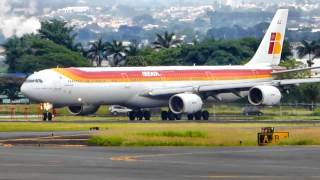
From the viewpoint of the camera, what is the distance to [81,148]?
4934cm

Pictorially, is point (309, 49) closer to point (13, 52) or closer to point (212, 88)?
point (13, 52)

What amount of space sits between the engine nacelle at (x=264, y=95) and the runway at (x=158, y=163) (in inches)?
1637

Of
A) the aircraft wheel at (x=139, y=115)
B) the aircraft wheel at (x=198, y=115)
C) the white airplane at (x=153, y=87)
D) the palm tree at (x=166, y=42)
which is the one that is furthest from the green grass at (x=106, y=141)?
the palm tree at (x=166, y=42)

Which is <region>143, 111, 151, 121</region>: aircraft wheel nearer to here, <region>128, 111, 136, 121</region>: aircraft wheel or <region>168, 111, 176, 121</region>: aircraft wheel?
<region>128, 111, 136, 121</region>: aircraft wheel

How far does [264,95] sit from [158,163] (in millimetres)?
50959

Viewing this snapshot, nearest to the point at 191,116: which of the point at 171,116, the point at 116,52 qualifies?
the point at 171,116

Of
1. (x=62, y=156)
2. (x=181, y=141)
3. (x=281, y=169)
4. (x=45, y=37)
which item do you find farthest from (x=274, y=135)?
(x=45, y=37)

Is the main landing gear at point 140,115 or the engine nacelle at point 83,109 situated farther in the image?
the engine nacelle at point 83,109

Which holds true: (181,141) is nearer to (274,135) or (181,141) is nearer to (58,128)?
(274,135)

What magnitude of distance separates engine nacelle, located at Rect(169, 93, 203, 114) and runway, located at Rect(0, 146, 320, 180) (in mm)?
39853

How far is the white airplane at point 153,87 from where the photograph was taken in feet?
291

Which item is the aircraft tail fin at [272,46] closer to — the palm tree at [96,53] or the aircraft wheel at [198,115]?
the aircraft wheel at [198,115]

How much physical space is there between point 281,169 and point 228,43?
131 metres

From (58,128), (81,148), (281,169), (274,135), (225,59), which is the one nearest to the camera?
(281,169)
